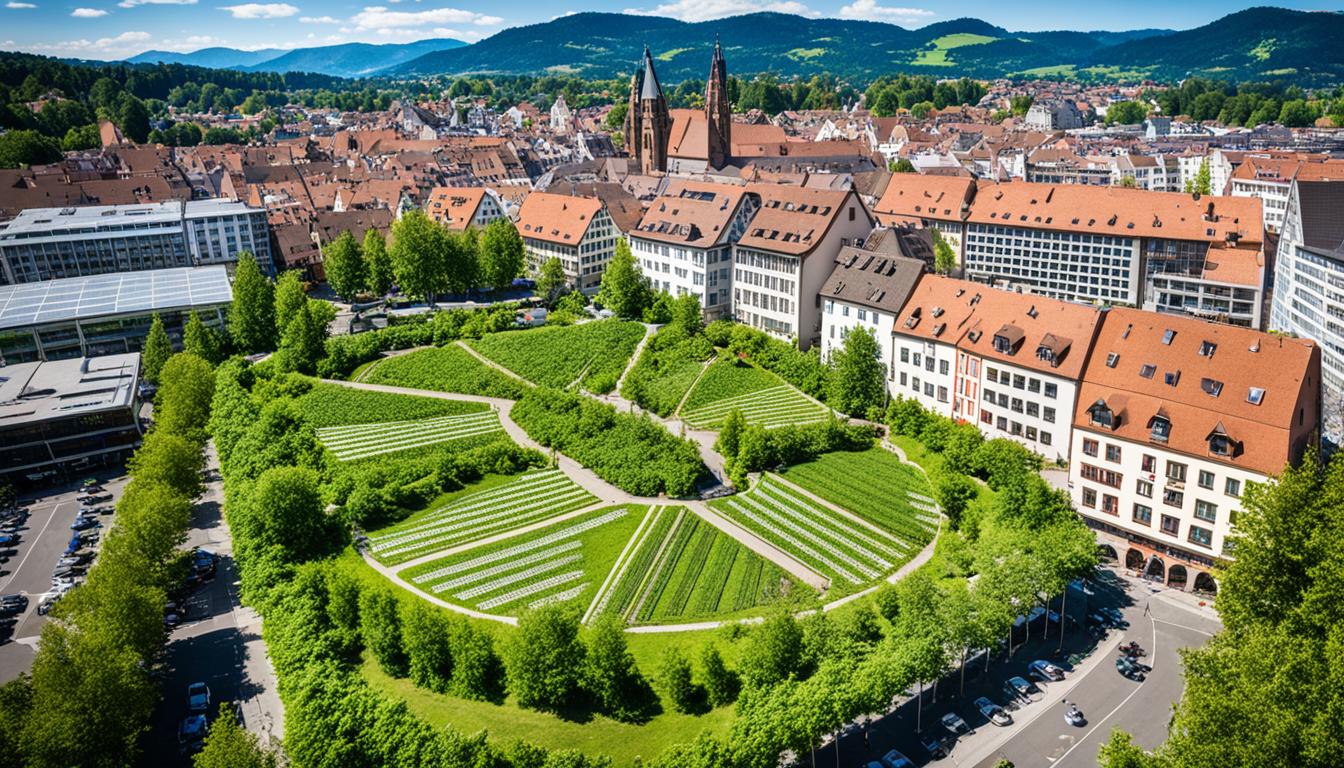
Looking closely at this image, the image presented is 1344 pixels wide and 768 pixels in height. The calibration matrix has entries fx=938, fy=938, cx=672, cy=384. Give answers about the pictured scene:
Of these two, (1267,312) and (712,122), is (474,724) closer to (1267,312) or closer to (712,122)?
(1267,312)

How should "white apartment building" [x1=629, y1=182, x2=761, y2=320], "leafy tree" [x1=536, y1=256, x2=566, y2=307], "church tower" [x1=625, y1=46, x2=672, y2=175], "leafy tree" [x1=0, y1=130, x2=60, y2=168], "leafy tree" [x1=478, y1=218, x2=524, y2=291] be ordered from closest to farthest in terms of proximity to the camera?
"white apartment building" [x1=629, y1=182, x2=761, y2=320], "leafy tree" [x1=536, y1=256, x2=566, y2=307], "leafy tree" [x1=478, y1=218, x2=524, y2=291], "church tower" [x1=625, y1=46, x2=672, y2=175], "leafy tree" [x1=0, y1=130, x2=60, y2=168]

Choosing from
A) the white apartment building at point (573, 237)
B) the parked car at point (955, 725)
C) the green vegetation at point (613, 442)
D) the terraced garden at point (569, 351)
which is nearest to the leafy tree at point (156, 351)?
the terraced garden at point (569, 351)

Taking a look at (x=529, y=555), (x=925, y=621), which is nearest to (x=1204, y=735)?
(x=925, y=621)

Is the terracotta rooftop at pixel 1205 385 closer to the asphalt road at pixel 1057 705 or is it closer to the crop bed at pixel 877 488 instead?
the asphalt road at pixel 1057 705

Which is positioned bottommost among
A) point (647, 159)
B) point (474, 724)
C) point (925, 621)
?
point (474, 724)

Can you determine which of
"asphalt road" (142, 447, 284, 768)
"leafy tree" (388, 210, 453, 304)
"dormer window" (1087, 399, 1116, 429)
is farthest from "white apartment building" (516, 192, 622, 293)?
"dormer window" (1087, 399, 1116, 429)

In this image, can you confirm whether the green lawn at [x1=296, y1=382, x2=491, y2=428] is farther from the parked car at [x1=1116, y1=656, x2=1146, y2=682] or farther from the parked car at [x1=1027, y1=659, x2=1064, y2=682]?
the parked car at [x1=1116, y1=656, x2=1146, y2=682]
